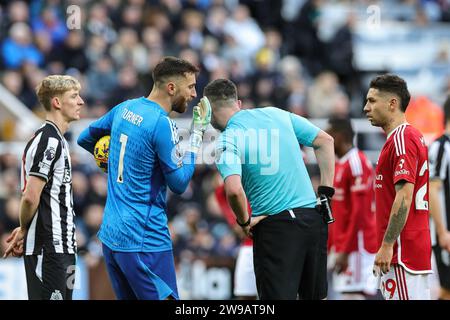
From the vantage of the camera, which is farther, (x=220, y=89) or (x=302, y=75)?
(x=302, y=75)

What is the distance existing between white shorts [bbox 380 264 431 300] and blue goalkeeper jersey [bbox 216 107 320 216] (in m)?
0.81

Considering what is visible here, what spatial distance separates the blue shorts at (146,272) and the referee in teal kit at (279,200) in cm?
65

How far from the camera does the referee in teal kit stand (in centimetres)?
735

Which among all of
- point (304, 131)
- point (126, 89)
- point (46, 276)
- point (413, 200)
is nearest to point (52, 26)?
point (126, 89)

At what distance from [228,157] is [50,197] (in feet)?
4.34

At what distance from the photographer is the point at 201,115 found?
723 cm

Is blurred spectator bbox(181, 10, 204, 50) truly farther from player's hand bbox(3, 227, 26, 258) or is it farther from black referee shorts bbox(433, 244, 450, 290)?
player's hand bbox(3, 227, 26, 258)

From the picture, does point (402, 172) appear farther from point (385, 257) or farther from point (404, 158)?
point (385, 257)

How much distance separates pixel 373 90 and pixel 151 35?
876 centimetres

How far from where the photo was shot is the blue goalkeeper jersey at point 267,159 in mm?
7359

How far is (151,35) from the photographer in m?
16.0

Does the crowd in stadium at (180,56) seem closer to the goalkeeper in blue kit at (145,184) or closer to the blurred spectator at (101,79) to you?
the blurred spectator at (101,79)

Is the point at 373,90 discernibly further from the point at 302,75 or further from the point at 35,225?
the point at 302,75
